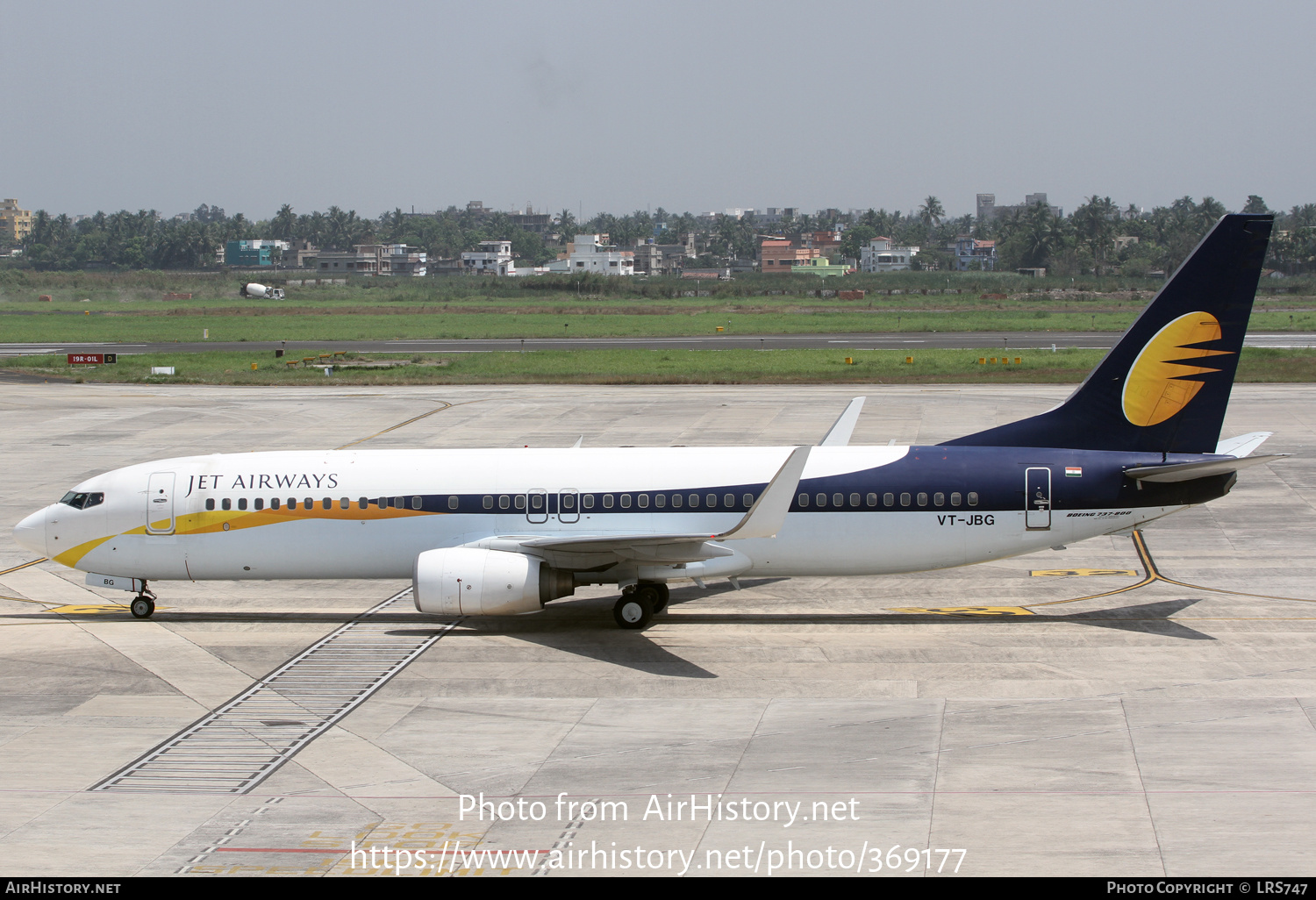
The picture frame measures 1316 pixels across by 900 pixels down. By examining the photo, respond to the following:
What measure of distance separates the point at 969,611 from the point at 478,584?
442 inches

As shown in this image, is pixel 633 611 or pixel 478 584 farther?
pixel 633 611

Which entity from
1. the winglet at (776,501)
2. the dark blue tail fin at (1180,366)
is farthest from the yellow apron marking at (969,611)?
the winglet at (776,501)

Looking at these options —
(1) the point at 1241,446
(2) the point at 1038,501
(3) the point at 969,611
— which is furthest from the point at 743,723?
(1) the point at 1241,446

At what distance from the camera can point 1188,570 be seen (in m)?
30.0

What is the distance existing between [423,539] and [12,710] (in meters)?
8.54

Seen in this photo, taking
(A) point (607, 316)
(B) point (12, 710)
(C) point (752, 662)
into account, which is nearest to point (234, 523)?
(B) point (12, 710)

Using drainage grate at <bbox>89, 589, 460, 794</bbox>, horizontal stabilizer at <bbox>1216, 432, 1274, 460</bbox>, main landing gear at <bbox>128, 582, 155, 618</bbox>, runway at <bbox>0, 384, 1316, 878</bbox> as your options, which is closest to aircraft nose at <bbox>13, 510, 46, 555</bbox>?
runway at <bbox>0, 384, 1316, 878</bbox>

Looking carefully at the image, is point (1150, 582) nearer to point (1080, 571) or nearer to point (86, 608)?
point (1080, 571)

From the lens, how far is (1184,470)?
80.9 feet

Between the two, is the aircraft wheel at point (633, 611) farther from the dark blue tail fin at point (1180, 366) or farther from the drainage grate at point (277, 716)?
the dark blue tail fin at point (1180, 366)

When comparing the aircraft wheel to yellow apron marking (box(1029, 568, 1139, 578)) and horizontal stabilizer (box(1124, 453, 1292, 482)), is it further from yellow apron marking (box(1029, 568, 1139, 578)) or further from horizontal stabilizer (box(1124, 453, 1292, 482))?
yellow apron marking (box(1029, 568, 1139, 578))

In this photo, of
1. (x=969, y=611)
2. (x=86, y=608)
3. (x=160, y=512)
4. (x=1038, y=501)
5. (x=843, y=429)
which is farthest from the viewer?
(x=843, y=429)

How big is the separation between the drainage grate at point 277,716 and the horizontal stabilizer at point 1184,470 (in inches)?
609
